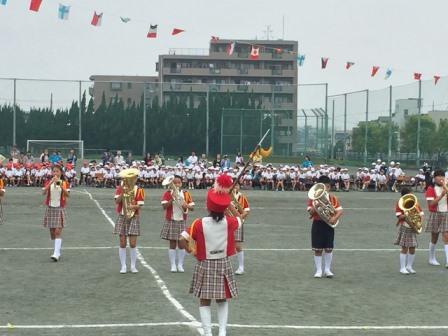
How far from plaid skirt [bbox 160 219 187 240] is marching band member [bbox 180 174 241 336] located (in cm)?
640

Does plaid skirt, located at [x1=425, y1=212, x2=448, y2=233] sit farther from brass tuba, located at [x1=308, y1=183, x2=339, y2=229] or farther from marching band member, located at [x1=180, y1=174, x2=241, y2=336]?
marching band member, located at [x1=180, y1=174, x2=241, y2=336]

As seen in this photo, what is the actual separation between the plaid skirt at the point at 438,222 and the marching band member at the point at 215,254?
8.65 m

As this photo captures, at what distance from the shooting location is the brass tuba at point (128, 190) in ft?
52.5

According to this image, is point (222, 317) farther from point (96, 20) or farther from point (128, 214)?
point (96, 20)

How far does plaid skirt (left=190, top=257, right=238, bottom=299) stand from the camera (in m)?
9.89

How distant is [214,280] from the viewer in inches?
391

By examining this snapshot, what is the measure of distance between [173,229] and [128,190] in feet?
4.04

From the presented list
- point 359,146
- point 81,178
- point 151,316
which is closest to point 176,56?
point 359,146

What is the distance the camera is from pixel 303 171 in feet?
155

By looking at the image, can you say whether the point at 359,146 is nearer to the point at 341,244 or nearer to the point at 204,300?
the point at 341,244

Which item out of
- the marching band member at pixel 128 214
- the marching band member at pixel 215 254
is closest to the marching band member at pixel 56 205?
the marching band member at pixel 128 214

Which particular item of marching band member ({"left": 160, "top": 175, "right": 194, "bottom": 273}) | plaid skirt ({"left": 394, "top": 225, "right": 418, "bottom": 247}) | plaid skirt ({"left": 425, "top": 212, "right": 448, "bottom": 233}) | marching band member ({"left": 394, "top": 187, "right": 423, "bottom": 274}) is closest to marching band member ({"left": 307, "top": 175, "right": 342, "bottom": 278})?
marching band member ({"left": 394, "top": 187, "right": 423, "bottom": 274})

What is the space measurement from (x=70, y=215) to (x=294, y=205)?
34.7 feet

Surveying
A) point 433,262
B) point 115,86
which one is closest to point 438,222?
point 433,262
